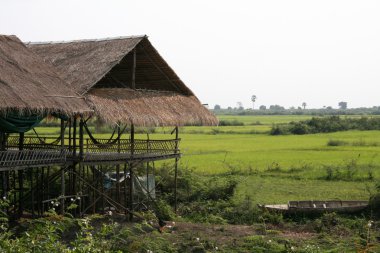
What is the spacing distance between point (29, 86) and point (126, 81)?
13.1 ft

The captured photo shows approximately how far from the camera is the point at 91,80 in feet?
45.0

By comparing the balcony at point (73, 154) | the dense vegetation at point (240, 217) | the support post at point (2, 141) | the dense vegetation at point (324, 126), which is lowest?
the dense vegetation at point (240, 217)

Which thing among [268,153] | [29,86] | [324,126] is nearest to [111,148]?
[29,86]

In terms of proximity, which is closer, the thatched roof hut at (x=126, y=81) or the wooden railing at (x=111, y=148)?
the thatched roof hut at (x=126, y=81)

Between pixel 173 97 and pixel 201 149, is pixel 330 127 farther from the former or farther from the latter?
pixel 173 97

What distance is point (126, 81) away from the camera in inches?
632

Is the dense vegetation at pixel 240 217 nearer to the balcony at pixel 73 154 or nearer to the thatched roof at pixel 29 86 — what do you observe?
the balcony at pixel 73 154

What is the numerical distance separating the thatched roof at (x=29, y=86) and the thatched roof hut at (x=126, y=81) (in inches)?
17.2

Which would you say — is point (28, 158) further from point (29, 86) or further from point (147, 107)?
point (147, 107)

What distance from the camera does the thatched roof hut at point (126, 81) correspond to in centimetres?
1382

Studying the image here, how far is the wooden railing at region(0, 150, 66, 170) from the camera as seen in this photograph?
11.5 meters

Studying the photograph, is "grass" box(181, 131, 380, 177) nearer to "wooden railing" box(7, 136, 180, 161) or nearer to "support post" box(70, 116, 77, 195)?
"wooden railing" box(7, 136, 180, 161)

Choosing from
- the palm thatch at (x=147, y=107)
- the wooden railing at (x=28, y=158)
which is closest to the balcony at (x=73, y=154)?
the wooden railing at (x=28, y=158)

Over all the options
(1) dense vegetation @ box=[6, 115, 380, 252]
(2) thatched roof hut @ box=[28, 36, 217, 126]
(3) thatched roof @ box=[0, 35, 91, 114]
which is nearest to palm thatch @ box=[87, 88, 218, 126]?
(2) thatched roof hut @ box=[28, 36, 217, 126]
